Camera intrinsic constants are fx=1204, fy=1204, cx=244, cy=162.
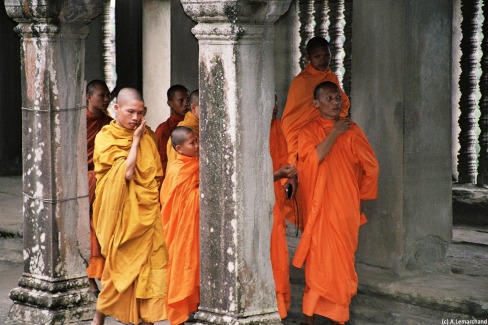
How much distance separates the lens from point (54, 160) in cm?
925

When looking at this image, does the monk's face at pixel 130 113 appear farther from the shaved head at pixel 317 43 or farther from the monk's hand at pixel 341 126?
the shaved head at pixel 317 43

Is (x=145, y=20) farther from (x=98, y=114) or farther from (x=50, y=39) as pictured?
(x=50, y=39)

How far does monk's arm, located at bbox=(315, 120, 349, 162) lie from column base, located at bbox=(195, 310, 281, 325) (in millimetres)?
1404

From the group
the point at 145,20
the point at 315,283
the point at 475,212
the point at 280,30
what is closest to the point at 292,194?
the point at 315,283

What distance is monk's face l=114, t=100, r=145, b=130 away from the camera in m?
8.69

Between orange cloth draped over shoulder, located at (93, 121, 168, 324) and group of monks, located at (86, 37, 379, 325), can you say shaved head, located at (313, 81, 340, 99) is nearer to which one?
group of monks, located at (86, 37, 379, 325)

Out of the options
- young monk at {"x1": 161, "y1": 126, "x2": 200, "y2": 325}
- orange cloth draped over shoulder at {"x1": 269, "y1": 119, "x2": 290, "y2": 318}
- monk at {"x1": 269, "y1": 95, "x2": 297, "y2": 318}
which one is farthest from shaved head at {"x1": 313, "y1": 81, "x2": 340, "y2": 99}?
young monk at {"x1": 161, "y1": 126, "x2": 200, "y2": 325}

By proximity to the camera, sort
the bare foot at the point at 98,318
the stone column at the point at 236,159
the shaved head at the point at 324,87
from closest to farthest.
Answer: the stone column at the point at 236,159 → the bare foot at the point at 98,318 → the shaved head at the point at 324,87

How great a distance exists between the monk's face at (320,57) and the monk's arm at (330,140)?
3.61 ft

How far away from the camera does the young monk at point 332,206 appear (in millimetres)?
8992

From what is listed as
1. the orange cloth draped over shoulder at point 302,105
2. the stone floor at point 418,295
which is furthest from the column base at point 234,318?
the orange cloth draped over shoulder at point 302,105

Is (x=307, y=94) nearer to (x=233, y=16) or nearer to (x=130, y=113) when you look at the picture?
(x=130, y=113)

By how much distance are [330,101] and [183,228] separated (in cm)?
151

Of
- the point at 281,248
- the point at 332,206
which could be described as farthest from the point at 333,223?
the point at 281,248
